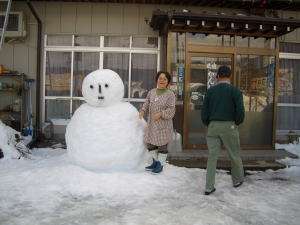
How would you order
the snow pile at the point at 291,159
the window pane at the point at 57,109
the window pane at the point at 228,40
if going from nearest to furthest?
1. the snow pile at the point at 291,159
2. the window pane at the point at 228,40
3. the window pane at the point at 57,109

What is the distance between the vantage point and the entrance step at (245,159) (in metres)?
8.23

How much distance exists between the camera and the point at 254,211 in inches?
209

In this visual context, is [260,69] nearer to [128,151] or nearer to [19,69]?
[128,151]

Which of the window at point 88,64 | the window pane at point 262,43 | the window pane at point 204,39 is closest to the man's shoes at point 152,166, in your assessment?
the window pane at point 204,39

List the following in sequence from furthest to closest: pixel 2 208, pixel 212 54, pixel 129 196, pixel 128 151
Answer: pixel 212 54
pixel 128 151
pixel 129 196
pixel 2 208

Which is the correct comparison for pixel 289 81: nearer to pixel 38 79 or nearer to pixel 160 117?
pixel 160 117

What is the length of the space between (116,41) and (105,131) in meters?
4.85

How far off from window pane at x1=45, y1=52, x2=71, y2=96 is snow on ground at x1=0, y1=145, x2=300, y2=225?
3.95 metres

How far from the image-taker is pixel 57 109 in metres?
11.2

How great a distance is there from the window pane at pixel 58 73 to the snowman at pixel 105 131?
428 centimetres

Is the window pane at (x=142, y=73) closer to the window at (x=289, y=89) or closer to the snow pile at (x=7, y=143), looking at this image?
the window at (x=289, y=89)

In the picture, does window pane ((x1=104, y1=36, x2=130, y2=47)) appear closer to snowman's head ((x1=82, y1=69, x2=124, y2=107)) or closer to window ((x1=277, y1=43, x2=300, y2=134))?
snowman's head ((x1=82, y1=69, x2=124, y2=107))

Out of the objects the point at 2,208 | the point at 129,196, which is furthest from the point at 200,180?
the point at 2,208

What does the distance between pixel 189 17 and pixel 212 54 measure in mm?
1126
